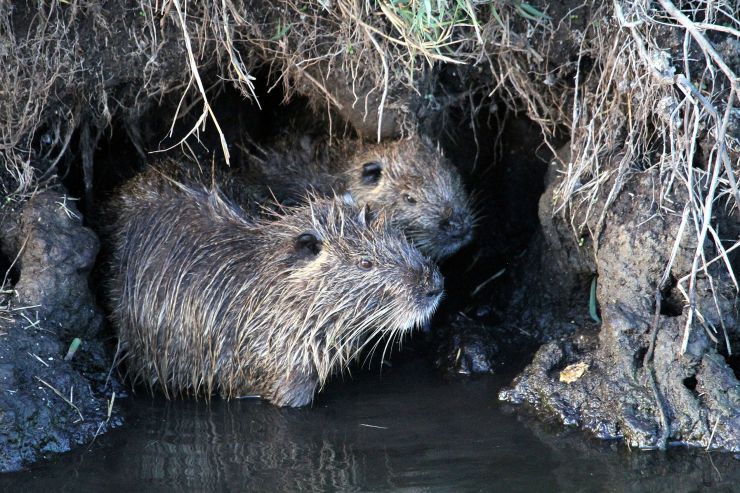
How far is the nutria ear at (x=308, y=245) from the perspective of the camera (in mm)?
4523

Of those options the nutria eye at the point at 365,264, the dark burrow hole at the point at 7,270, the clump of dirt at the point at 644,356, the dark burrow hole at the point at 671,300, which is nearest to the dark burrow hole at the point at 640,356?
the clump of dirt at the point at 644,356

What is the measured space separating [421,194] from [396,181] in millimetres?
156

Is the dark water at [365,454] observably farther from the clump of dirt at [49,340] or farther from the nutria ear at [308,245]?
the nutria ear at [308,245]

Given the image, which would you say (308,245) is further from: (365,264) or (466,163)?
(466,163)

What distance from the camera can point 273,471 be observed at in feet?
12.8

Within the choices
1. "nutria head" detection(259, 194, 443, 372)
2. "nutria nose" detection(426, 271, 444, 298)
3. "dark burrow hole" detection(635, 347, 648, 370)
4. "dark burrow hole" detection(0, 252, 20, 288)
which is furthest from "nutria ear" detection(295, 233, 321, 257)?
"dark burrow hole" detection(635, 347, 648, 370)

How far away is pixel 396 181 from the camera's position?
5.43m

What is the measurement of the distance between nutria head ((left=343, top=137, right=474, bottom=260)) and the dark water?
0.99 metres

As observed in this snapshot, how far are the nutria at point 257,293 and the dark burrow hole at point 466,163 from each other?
2.06 feet

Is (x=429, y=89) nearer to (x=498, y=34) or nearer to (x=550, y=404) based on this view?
(x=498, y=34)

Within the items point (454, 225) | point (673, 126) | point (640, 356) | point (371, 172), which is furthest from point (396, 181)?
point (640, 356)

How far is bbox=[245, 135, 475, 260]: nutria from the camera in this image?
536 centimetres

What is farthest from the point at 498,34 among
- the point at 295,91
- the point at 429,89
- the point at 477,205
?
the point at 477,205

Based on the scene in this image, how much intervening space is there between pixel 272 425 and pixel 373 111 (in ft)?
5.42
